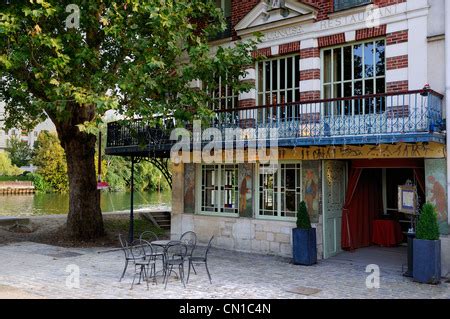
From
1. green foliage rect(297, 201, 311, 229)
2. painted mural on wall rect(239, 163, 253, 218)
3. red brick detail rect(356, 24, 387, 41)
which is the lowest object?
green foliage rect(297, 201, 311, 229)

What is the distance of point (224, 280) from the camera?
9594 millimetres

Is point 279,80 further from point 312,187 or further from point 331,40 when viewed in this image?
point 312,187

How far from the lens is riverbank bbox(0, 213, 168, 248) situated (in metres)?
14.9

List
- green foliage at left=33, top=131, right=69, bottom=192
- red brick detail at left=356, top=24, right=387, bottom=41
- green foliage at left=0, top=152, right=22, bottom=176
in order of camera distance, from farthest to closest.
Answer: green foliage at left=0, top=152, right=22, bottom=176, green foliage at left=33, top=131, right=69, bottom=192, red brick detail at left=356, top=24, right=387, bottom=41

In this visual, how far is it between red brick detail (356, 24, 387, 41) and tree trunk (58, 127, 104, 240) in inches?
341

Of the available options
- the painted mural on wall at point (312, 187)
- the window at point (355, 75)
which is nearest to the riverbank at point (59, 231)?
the painted mural on wall at point (312, 187)

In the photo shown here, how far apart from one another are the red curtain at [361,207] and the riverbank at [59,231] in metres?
7.07

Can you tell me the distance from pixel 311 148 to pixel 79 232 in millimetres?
8021

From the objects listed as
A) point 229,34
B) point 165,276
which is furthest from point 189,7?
point 165,276

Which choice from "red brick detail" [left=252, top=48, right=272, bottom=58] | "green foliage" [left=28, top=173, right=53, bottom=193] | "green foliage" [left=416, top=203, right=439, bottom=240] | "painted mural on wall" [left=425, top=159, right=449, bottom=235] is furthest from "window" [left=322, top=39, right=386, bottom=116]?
"green foliage" [left=28, top=173, right=53, bottom=193]

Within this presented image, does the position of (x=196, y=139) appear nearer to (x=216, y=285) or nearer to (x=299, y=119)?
(x=299, y=119)

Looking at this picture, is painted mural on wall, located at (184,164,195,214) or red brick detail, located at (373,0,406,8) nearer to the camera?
red brick detail, located at (373,0,406,8)

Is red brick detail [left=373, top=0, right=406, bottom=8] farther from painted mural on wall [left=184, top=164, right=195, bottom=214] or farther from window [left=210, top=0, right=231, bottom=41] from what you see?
painted mural on wall [left=184, top=164, right=195, bottom=214]
